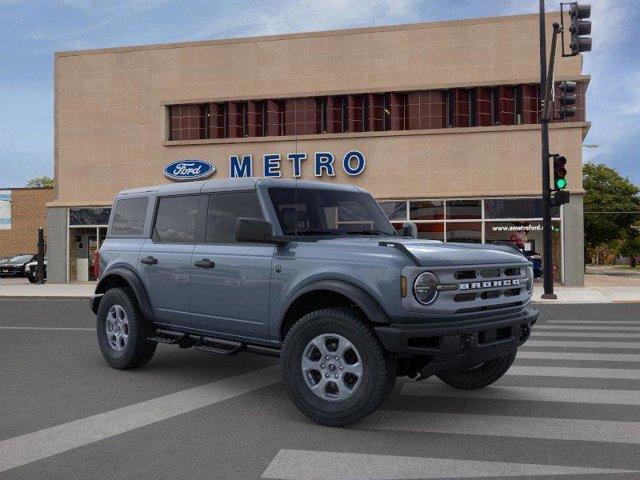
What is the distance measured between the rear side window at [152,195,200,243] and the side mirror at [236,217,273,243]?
142 centimetres

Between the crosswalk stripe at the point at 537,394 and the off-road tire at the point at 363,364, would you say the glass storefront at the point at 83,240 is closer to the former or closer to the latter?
the crosswalk stripe at the point at 537,394

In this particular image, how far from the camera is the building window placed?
87.8 feet

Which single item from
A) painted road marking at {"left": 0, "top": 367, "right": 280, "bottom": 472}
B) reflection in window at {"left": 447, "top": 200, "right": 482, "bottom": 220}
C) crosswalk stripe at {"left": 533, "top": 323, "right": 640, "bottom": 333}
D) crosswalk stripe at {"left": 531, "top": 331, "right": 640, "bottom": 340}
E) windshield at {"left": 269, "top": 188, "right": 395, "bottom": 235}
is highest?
reflection in window at {"left": 447, "top": 200, "right": 482, "bottom": 220}

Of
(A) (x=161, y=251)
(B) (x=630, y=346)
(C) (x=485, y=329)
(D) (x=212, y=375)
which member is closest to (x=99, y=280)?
(A) (x=161, y=251)

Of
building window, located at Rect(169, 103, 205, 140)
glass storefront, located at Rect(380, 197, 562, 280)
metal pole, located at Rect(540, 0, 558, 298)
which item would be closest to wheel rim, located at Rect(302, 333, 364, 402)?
metal pole, located at Rect(540, 0, 558, 298)

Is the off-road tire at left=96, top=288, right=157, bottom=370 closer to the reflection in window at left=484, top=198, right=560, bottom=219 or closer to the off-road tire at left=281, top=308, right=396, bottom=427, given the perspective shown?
the off-road tire at left=281, top=308, right=396, bottom=427

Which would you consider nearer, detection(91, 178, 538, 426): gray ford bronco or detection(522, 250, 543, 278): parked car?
detection(91, 178, 538, 426): gray ford bronco

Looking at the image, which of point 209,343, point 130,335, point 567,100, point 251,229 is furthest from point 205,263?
point 567,100

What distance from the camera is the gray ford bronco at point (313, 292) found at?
461 cm

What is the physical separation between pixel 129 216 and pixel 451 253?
3.93m

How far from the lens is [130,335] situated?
6.79 metres

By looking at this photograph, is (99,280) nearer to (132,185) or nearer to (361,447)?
(361,447)

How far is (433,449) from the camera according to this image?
14.0ft

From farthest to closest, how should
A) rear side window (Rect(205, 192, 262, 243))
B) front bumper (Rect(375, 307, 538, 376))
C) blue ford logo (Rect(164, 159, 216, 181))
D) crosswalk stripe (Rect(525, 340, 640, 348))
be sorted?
blue ford logo (Rect(164, 159, 216, 181))
crosswalk stripe (Rect(525, 340, 640, 348))
rear side window (Rect(205, 192, 262, 243))
front bumper (Rect(375, 307, 538, 376))
